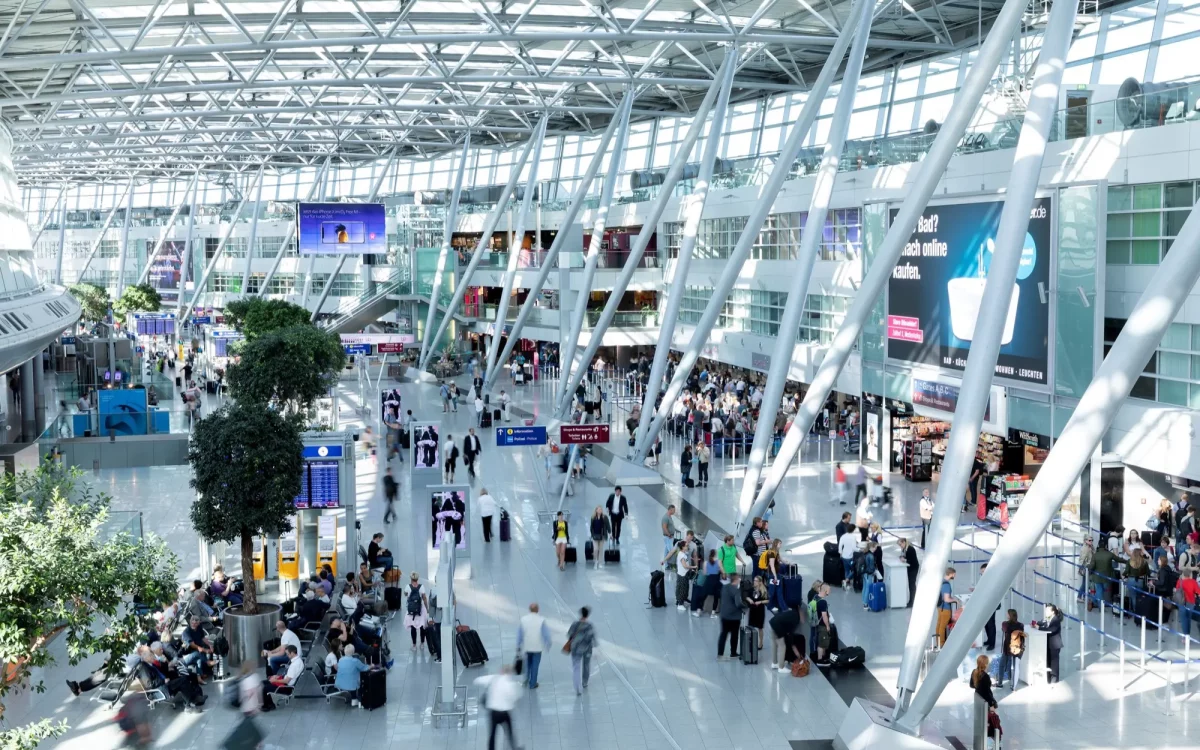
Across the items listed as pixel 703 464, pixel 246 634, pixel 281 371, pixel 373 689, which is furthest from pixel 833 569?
pixel 281 371

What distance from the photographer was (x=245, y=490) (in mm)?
16281

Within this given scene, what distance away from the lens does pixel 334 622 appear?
15203 millimetres

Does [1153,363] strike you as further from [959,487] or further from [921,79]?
[921,79]

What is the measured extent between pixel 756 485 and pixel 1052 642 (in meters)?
8.82

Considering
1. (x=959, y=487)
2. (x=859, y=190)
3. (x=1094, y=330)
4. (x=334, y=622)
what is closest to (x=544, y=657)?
(x=334, y=622)

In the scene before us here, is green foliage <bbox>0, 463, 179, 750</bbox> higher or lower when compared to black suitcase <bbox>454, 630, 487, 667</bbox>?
higher

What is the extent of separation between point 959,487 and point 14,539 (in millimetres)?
9364

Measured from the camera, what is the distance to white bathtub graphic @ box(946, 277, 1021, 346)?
23.4 metres

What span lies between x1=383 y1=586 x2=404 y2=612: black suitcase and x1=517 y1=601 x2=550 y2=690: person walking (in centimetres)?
411

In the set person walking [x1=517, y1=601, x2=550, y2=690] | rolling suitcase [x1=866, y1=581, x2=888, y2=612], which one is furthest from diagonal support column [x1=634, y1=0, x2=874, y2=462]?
person walking [x1=517, y1=601, x2=550, y2=690]

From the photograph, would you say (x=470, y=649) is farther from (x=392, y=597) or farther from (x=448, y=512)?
(x=448, y=512)

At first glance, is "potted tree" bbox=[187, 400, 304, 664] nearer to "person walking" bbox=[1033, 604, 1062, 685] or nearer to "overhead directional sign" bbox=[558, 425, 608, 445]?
"overhead directional sign" bbox=[558, 425, 608, 445]

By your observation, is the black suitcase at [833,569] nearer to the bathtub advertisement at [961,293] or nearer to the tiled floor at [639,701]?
the tiled floor at [639,701]

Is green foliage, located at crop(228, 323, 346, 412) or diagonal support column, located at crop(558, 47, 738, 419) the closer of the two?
diagonal support column, located at crop(558, 47, 738, 419)
